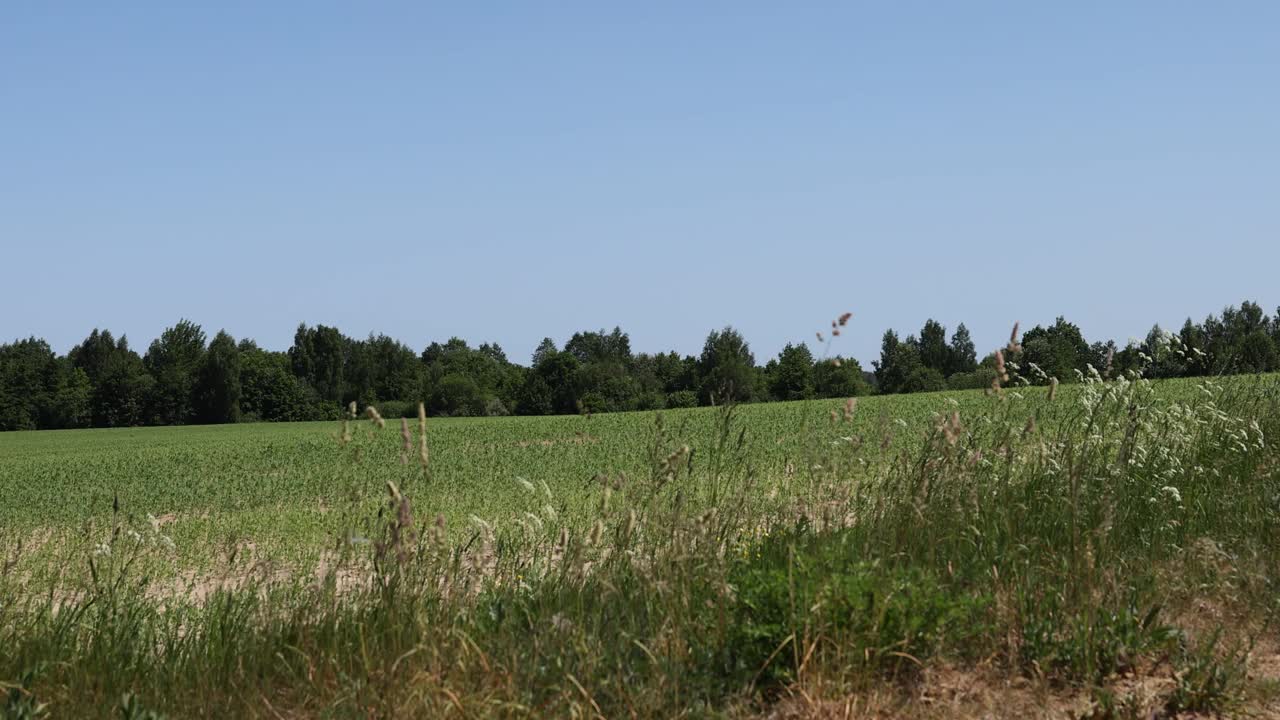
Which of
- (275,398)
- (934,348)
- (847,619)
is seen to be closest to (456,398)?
(275,398)

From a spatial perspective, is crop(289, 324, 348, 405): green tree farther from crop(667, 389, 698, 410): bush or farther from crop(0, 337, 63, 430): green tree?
crop(667, 389, 698, 410): bush

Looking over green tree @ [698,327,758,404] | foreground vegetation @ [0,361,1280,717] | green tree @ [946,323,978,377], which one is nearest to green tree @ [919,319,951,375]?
green tree @ [946,323,978,377]

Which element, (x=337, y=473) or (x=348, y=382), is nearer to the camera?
(x=337, y=473)

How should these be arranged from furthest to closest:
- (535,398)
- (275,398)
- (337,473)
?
(275,398), (535,398), (337,473)

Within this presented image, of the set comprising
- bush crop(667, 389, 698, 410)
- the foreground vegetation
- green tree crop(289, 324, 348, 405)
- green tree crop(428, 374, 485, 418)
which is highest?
green tree crop(289, 324, 348, 405)

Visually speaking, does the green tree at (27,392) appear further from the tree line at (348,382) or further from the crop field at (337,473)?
the crop field at (337,473)

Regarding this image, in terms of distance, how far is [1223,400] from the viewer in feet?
29.3

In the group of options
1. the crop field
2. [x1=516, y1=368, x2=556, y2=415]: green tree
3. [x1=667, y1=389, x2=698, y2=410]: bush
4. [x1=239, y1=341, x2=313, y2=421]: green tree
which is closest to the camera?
the crop field

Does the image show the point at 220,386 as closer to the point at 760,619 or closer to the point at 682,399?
the point at 682,399

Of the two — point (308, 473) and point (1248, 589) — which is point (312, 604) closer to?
point (1248, 589)

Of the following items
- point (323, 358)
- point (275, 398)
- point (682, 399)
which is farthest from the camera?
point (323, 358)

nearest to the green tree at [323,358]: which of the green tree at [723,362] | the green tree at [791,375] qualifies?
the green tree at [723,362]

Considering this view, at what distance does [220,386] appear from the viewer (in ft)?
220

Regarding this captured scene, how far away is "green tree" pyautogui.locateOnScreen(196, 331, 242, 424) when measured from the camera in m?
66.9
